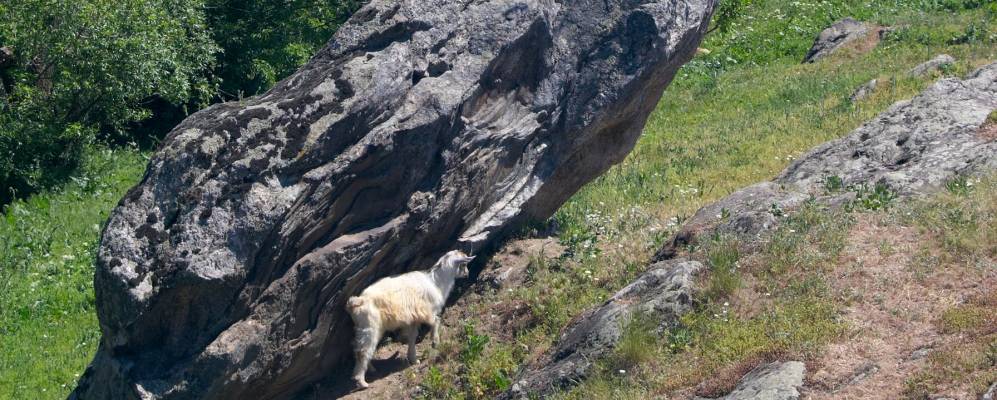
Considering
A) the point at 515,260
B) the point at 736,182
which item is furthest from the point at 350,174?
the point at 736,182

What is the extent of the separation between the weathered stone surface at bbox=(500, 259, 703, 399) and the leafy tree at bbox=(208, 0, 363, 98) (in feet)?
52.4

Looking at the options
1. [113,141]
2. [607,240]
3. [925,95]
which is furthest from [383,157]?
[113,141]

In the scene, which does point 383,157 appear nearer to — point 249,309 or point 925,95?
point 249,309

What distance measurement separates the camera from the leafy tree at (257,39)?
994 inches

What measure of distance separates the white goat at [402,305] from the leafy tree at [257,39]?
1428 centimetres

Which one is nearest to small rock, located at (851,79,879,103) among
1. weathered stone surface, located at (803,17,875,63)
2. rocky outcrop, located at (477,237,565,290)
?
weathered stone surface, located at (803,17,875,63)

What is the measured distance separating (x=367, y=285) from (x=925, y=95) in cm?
823

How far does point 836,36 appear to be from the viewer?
2873 cm

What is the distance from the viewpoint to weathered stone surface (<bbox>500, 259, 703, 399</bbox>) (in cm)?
1004

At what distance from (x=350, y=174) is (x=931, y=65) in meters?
14.7

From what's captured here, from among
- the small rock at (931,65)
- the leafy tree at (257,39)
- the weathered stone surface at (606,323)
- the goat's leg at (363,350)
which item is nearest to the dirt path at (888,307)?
the weathered stone surface at (606,323)

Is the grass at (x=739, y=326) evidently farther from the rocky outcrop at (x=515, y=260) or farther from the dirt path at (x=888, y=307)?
the rocky outcrop at (x=515, y=260)

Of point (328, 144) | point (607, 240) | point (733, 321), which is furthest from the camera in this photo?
point (607, 240)

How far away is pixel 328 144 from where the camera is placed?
36.3 feet
